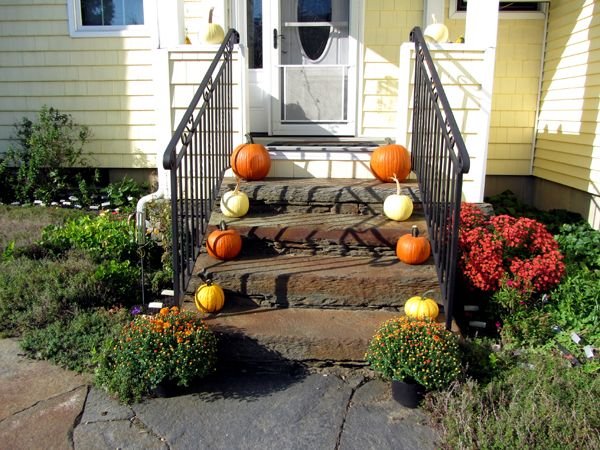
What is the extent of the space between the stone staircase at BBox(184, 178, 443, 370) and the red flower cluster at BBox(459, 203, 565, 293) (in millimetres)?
357

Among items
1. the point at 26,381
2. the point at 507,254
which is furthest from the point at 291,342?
the point at 507,254

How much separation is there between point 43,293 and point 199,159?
1503 millimetres

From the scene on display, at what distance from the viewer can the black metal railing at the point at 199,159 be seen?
3475 mm

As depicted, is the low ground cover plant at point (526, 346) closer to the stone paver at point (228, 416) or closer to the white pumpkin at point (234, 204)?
the stone paver at point (228, 416)

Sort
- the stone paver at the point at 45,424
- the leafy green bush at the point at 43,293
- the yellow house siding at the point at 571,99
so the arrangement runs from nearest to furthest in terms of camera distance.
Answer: the stone paver at the point at 45,424 → the leafy green bush at the point at 43,293 → the yellow house siding at the point at 571,99

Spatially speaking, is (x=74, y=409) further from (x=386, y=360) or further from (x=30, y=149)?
(x=30, y=149)

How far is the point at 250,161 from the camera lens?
4.52 metres

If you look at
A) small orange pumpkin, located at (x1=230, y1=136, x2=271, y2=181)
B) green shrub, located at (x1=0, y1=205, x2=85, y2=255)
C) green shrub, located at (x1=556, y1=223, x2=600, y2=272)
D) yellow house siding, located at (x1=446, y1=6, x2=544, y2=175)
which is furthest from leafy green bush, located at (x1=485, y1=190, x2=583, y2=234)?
green shrub, located at (x1=0, y1=205, x2=85, y2=255)

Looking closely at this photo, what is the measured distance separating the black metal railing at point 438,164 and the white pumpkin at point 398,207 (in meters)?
0.15

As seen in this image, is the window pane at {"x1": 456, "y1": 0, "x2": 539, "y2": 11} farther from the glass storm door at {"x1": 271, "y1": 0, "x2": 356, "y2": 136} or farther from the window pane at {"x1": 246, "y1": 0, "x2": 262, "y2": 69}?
the window pane at {"x1": 246, "y1": 0, "x2": 262, "y2": 69}

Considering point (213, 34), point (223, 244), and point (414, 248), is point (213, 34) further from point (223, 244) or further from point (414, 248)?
point (414, 248)

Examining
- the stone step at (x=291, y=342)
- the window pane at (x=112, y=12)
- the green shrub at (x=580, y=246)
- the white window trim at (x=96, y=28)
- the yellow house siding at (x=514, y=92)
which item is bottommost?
the stone step at (x=291, y=342)

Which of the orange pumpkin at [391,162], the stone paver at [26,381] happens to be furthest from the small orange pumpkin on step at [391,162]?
the stone paver at [26,381]

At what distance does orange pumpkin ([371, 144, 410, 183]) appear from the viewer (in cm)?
452
